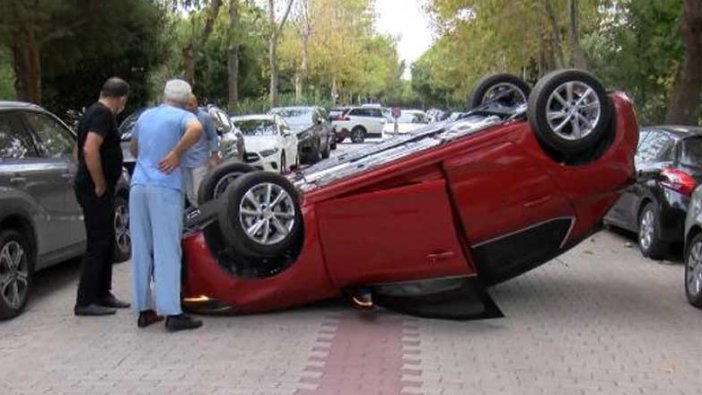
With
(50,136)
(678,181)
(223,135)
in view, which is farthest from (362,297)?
(223,135)

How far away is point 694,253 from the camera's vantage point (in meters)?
7.96

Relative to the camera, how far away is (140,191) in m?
6.77

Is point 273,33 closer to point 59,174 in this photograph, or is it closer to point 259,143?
point 259,143

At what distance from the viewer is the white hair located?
694cm

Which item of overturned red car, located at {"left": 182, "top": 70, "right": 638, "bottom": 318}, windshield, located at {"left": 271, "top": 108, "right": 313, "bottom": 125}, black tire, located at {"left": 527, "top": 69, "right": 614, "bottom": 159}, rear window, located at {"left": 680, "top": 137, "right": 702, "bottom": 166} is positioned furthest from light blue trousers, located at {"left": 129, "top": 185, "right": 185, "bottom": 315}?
windshield, located at {"left": 271, "top": 108, "right": 313, "bottom": 125}

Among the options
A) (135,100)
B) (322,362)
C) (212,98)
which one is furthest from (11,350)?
(212,98)

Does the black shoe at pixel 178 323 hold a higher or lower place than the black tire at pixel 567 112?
lower

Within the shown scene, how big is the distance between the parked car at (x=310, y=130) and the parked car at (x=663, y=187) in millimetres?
14646

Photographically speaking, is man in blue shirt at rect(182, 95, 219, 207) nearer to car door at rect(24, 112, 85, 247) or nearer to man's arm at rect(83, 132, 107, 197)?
car door at rect(24, 112, 85, 247)

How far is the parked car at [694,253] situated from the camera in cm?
781

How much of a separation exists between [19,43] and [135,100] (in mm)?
9125

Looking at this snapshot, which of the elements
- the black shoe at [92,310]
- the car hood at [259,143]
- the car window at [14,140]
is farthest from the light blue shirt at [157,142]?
the car hood at [259,143]

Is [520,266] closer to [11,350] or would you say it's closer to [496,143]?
[496,143]

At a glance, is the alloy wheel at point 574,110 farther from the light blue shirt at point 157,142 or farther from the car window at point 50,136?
the car window at point 50,136
